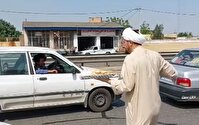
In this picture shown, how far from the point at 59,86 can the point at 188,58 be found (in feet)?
11.4

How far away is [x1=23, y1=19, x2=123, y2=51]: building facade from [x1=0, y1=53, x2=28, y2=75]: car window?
37172 mm

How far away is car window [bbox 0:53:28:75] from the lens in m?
6.98

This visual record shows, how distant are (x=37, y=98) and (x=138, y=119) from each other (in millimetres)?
3857

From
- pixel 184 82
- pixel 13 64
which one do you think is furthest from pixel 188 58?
Answer: pixel 13 64

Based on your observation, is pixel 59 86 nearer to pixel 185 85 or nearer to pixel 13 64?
pixel 13 64

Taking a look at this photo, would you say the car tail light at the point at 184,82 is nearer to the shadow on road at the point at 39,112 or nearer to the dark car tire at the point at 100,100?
the dark car tire at the point at 100,100

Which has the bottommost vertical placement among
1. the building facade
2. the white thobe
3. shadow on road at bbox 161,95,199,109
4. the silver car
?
shadow on road at bbox 161,95,199,109

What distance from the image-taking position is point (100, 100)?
7.77 meters

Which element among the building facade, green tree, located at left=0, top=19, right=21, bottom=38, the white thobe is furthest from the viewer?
green tree, located at left=0, top=19, right=21, bottom=38

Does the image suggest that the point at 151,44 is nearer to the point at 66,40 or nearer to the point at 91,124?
the point at 66,40

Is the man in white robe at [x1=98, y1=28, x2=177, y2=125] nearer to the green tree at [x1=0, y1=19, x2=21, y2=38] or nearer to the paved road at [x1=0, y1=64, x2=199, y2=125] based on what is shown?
the paved road at [x1=0, y1=64, x2=199, y2=125]

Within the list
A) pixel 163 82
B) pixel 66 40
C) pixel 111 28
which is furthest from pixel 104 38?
pixel 163 82

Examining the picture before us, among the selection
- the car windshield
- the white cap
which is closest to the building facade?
the car windshield

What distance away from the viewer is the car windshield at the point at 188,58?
27.4 ft
